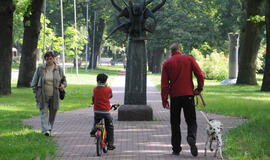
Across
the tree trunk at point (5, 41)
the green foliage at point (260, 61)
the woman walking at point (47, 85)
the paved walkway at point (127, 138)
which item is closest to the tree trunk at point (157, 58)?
the green foliage at point (260, 61)

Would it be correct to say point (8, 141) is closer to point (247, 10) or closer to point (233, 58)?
point (247, 10)

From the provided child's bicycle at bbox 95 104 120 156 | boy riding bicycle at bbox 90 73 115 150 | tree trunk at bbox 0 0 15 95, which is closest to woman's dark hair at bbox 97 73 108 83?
boy riding bicycle at bbox 90 73 115 150

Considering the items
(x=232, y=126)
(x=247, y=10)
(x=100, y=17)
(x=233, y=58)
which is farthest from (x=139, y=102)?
(x=100, y=17)

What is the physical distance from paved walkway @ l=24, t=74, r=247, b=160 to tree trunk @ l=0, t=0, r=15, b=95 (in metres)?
6.55

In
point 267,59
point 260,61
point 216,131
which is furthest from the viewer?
point 260,61

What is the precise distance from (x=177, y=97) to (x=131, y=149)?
4.61 ft

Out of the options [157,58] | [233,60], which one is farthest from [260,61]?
[233,60]

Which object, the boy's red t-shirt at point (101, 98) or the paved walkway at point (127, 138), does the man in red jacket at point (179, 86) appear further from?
the boy's red t-shirt at point (101, 98)

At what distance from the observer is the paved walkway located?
8.37 metres

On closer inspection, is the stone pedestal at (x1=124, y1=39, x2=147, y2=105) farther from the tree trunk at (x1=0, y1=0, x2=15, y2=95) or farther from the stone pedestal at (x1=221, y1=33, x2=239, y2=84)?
the stone pedestal at (x1=221, y1=33, x2=239, y2=84)

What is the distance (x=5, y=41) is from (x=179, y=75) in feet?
47.0

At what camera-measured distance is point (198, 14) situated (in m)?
54.7

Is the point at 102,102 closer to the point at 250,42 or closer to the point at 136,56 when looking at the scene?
the point at 136,56

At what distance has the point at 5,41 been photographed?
69.5 ft
